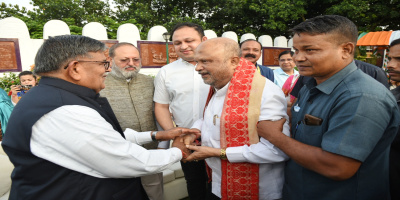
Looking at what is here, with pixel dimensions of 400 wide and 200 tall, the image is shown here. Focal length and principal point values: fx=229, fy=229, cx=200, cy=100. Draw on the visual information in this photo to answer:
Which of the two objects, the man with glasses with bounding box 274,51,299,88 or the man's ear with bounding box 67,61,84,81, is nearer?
the man's ear with bounding box 67,61,84,81

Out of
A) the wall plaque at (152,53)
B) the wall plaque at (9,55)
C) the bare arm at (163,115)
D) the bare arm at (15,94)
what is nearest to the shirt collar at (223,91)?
the bare arm at (163,115)

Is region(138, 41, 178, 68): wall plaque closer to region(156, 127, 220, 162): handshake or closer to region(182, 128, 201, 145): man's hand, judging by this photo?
region(156, 127, 220, 162): handshake

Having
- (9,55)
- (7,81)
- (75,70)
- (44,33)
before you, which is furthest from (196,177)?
(44,33)

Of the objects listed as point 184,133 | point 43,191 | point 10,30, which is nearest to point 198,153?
point 184,133

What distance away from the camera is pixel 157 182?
2553mm

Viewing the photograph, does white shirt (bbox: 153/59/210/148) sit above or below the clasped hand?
above

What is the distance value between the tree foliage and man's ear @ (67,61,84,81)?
13.3 meters

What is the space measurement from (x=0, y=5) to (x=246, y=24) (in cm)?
1933

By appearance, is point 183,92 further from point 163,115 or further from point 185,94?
point 163,115

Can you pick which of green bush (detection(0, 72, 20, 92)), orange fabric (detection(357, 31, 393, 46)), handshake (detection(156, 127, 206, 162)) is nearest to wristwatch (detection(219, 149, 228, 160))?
handshake (detection(156, 127, 206, 162))

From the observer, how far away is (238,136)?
5.45 feet

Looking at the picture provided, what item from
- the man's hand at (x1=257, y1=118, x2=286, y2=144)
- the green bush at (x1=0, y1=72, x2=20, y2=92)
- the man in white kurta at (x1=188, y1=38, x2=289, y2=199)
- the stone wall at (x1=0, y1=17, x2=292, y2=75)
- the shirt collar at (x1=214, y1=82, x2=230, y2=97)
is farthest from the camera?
the stone wall at (x1=0, y1=17, x2=292, y2=75)

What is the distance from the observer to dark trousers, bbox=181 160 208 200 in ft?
8.30

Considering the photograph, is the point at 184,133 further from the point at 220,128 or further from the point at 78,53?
the point at 78,53
